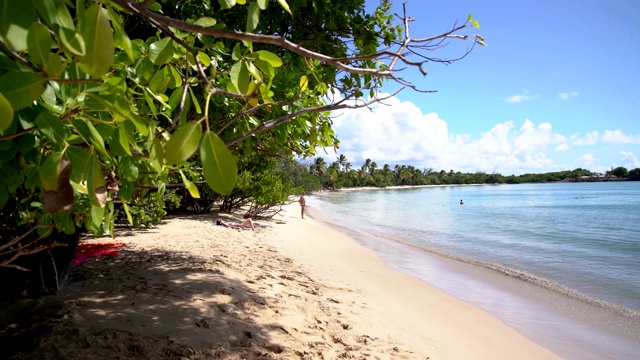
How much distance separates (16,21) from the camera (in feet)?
1.92

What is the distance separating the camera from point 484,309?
24.3 feet

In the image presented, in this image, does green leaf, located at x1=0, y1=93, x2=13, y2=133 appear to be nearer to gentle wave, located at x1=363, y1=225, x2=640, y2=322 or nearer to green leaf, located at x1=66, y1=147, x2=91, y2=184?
green leaf, located at x1=66, y1=147, x2=91, y2=184

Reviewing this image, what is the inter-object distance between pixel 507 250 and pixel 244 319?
1401cm

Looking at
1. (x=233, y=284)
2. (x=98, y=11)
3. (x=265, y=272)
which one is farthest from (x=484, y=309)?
(x=98, y=11)

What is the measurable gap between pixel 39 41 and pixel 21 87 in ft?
0.28

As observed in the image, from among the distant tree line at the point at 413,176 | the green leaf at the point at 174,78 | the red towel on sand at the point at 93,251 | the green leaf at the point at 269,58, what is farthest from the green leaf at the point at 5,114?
the distant tree line at the point at 413,176

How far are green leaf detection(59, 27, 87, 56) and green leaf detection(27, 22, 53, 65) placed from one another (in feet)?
0.07

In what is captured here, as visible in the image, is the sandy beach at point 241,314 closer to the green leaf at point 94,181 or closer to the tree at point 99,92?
the tree at point 99,92

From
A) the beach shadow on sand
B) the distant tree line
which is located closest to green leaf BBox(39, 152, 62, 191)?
the beach shadow on sand

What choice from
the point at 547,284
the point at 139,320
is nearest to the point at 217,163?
the point at 139,320

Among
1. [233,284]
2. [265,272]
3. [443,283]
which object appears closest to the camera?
[233,284]

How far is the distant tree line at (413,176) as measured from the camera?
95.1m

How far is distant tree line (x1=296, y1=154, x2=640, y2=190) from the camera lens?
312ft

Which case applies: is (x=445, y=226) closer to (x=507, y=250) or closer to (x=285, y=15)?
(x=507, y=250)
